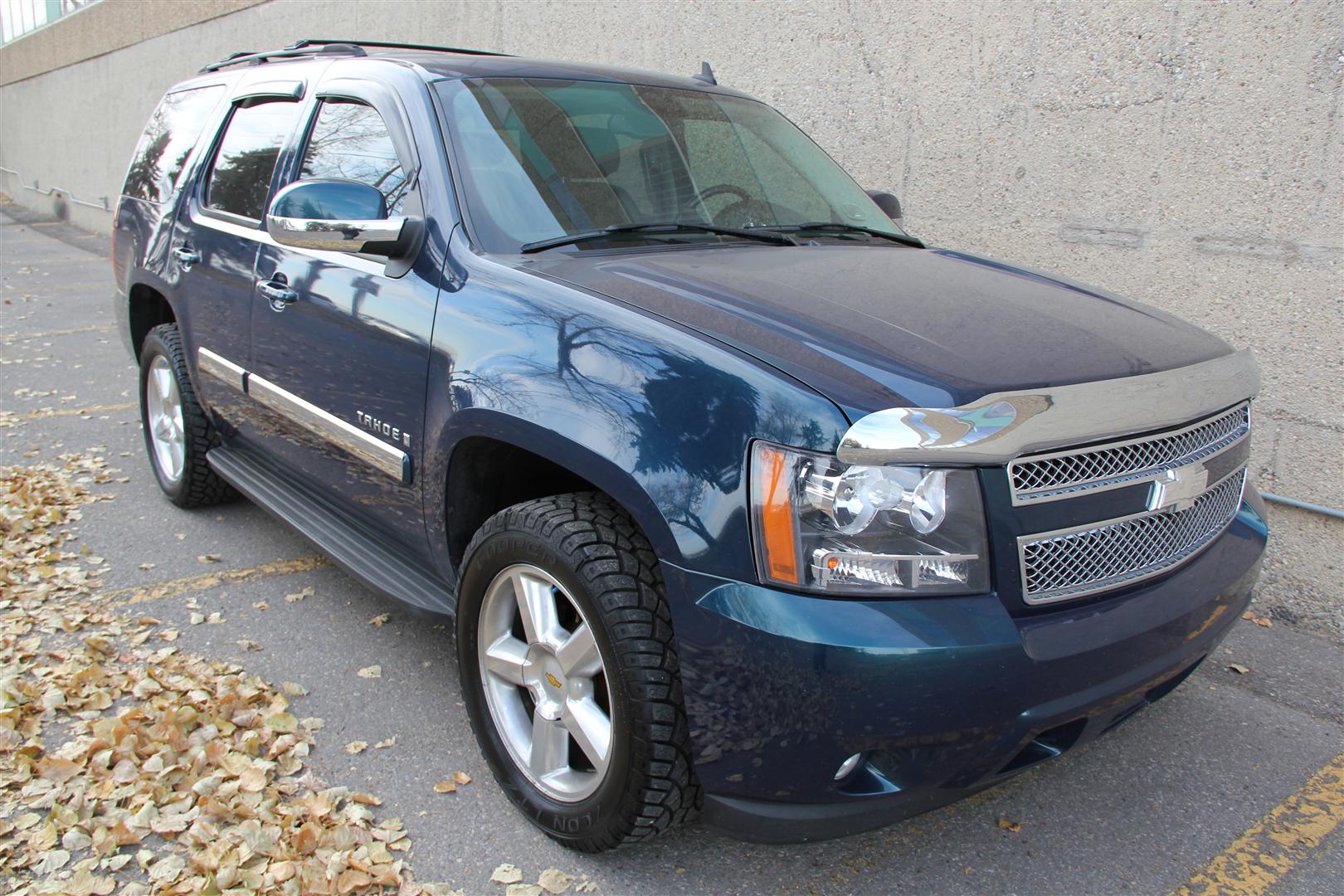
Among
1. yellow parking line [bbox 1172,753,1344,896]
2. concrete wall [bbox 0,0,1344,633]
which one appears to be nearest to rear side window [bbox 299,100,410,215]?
yellow parking line [bbox 1172,753,1344,896]

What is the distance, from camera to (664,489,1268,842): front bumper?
78.4 inches

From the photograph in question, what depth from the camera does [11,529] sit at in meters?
4.57

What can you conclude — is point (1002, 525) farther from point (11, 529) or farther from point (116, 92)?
point (116, 92)

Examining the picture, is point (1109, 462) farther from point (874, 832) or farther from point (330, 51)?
point (330, 51)

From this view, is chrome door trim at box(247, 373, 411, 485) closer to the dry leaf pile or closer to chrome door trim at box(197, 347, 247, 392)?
chrome door trim at box(197, 347, 247, 392)

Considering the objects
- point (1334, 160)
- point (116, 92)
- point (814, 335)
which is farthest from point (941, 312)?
point (116, 92)

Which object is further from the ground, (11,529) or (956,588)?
(956,588)

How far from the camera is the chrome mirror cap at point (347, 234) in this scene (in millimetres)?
2949

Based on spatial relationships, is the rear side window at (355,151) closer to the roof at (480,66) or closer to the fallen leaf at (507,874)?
the roof at (480,66)

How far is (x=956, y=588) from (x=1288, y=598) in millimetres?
2954

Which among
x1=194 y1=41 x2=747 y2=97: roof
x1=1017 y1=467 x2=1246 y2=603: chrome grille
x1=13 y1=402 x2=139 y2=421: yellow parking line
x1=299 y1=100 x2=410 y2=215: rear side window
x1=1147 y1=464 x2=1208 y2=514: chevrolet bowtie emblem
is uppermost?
x1=194 y1=41 x2=747 y2=97: roof

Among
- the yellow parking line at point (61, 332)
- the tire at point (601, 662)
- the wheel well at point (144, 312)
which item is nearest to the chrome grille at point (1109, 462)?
the tire at point (601, 662)

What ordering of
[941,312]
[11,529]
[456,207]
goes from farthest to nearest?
[11,529], [456,207], [941,312]

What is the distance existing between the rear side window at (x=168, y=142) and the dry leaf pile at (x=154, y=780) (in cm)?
203
